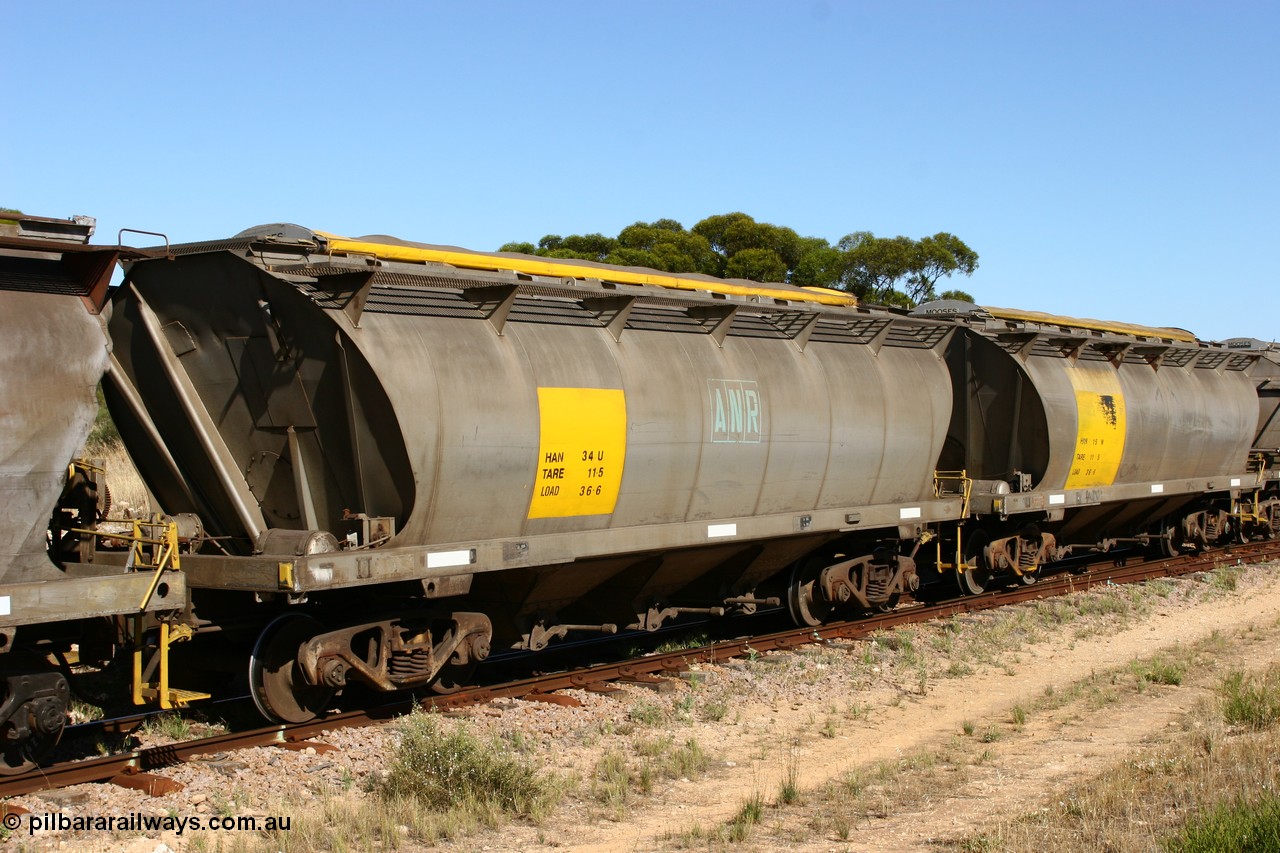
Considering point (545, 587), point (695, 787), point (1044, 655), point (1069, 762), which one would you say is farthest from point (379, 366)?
point (1044, 655)

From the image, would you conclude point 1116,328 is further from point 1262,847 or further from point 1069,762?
point 1262,847

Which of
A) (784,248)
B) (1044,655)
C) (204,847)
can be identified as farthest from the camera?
(784,248)

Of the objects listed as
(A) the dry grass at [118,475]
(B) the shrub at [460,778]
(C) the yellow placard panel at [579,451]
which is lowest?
(B) the shrub at [460,778]

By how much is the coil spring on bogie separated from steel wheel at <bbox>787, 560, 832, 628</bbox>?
19.0 feet

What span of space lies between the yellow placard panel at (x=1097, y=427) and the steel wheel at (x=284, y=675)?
38.3 feet

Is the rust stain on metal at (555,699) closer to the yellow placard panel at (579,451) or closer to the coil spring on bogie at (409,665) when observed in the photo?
the coil spring on bogie at (409,665)

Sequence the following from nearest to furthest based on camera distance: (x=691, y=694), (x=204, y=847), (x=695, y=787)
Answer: (x=204, y=847) < (x=695, y=787) < (x=691, y=694)

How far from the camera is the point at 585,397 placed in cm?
1037

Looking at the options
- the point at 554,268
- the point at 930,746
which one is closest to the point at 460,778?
the point at 930,746

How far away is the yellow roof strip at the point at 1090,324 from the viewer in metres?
19.1

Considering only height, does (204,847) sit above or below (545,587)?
below

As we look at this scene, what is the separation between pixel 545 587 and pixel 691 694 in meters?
1.73

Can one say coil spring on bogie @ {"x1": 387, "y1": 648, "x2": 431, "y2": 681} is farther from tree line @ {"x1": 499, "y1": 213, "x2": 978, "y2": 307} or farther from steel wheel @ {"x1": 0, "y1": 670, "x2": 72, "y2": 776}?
tree line @ {"x1": 499, "y1": 213, "x2": 978, "y2": 307}

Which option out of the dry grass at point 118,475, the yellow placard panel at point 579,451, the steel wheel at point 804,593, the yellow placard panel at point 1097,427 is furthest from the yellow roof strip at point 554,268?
the dry grass at point 118,475
